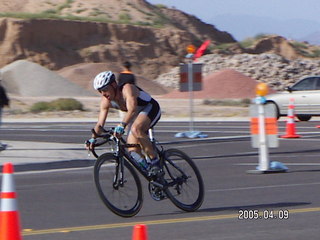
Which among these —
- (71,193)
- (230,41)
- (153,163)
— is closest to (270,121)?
(71,193)

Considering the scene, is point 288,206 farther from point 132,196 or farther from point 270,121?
point 270,121

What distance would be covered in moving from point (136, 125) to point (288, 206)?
2.21 metres

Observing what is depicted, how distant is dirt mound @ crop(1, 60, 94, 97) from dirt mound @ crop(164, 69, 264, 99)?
859cm

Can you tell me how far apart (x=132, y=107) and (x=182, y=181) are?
4.06 feet

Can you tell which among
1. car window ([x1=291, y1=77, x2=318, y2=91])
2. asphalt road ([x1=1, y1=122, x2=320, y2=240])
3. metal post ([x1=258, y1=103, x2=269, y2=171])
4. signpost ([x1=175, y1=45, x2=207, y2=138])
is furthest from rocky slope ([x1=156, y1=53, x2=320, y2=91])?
metal post ([x1=258, y1=103, x2=269, y2=171])

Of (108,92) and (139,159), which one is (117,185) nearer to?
(139,159)

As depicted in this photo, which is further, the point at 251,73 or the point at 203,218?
the point at 251,73

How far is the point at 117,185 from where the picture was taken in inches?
387

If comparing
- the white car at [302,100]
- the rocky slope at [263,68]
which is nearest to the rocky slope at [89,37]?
the rocky slope at [263,68]

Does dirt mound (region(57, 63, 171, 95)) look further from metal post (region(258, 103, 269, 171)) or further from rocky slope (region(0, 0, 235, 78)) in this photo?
metal post (region(258, 103, 269, 171))

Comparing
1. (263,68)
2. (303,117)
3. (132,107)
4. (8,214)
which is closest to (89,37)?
(263,68)

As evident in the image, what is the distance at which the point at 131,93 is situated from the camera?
9.74m

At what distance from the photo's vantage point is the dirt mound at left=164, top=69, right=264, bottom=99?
5530 cm

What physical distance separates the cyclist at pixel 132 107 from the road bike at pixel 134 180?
116 millimetres
